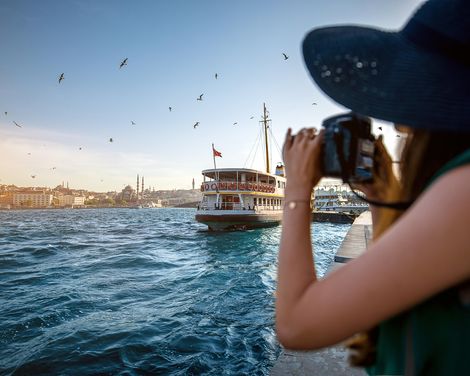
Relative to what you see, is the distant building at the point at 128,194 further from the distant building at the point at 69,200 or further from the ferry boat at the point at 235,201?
the ferry boat at the point at 235,201

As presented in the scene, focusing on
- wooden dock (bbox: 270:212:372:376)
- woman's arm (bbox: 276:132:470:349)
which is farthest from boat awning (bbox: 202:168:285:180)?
woman's arm (bbox: 276:132:470:349)

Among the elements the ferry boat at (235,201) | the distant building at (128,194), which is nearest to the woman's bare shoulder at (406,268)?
the ferry boat at (235,201)

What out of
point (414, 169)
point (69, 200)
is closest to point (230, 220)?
point (414, 169)

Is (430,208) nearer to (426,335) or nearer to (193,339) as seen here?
(426,335)

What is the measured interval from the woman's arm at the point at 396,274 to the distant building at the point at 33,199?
590ft

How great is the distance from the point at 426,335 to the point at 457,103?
50 cm

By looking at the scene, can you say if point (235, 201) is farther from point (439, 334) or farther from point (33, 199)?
point (33, 199)

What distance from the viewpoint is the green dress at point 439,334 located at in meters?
0.61

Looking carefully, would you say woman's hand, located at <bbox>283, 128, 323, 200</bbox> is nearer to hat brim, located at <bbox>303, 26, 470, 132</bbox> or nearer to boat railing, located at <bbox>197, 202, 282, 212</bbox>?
hat brim, located at <bbox>303, 26, 470, 132</bbox>

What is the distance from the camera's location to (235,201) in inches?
1083

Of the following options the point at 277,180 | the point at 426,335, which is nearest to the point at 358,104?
the point at 426,335

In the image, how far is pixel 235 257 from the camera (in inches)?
535

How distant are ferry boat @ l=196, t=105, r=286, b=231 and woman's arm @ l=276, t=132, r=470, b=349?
22982 millimetres

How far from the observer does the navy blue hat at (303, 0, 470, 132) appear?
65 centimetres
